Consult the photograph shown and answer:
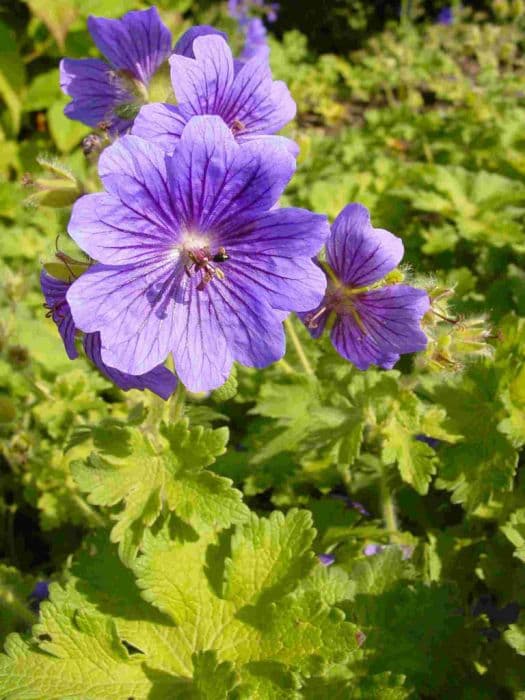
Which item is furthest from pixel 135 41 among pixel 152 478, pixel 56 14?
pixel 56 14

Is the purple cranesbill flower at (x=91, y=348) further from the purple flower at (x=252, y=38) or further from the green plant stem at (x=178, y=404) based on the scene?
the purple flower at (x=252, y=38)

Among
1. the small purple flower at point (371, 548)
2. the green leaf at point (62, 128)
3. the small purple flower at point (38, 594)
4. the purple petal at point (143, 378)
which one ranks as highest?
the green leaf at point (62, 128)

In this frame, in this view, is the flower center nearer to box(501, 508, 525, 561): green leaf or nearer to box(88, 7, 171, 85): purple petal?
box(88, 7, 171, 85): purple petal

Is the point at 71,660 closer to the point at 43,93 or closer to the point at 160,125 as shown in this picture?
the point at 160,125

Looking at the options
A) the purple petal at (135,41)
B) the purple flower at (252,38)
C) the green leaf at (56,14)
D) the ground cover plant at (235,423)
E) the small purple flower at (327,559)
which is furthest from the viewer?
the purple flower at (252,38)

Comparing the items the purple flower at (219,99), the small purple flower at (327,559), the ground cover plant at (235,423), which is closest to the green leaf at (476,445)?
the ground cover plant at (235,423)

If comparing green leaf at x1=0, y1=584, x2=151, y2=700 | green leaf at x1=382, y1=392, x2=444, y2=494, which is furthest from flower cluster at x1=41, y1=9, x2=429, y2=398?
green leaf at x1=0, y1=584, x2=151, y2=700
